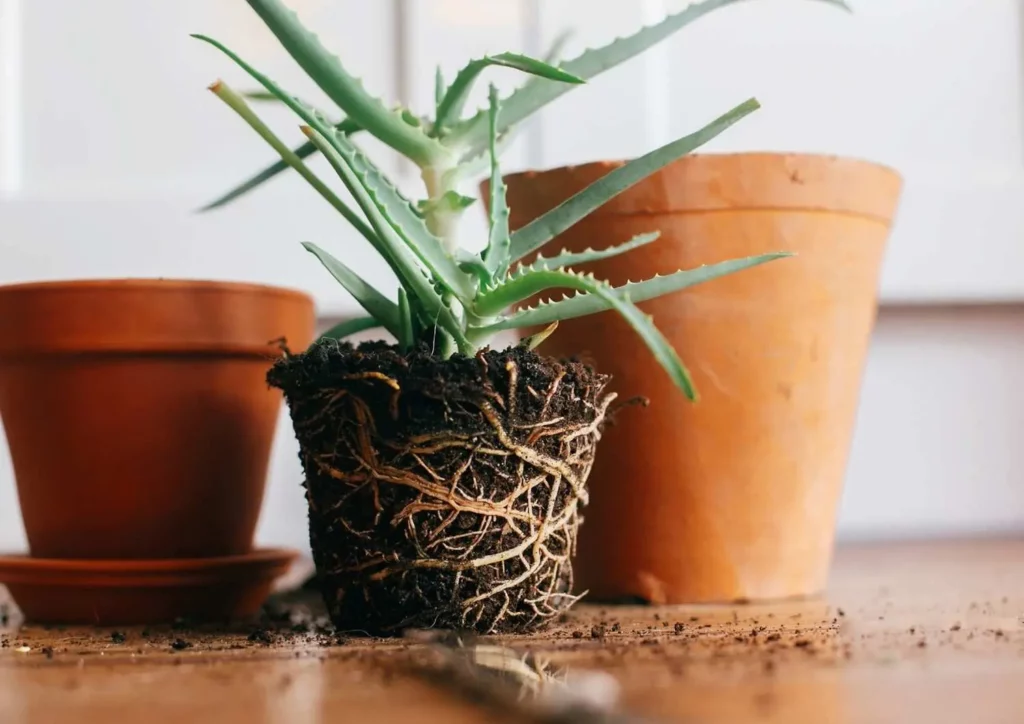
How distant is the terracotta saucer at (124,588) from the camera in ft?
1.91

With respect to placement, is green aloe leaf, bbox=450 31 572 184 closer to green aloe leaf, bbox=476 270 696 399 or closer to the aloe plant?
the aloe plant

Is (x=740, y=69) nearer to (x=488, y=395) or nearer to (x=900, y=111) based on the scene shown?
(x=900, y=111)

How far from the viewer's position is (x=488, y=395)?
0.48 meters

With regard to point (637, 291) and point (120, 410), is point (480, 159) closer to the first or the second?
point (637, 291)

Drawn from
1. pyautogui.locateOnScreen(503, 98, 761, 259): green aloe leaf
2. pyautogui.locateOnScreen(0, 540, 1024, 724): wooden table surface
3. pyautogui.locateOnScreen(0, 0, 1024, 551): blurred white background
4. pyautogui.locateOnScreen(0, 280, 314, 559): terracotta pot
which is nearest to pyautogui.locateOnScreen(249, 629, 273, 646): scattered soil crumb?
pyautogui.locateOnScreen(0, 540, 1024, 724): wooden table surface

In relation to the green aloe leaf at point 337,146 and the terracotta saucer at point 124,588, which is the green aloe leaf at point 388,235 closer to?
the green aloe leaf at point 337,146

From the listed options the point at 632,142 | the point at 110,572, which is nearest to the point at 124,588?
the point at 110,572

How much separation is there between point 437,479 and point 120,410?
255 millimetres

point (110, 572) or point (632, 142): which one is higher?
point (632, 142)

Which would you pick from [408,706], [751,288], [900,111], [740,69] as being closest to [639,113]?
[740,69]

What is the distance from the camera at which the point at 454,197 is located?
1.74 ft

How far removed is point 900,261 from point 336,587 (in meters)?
0.69

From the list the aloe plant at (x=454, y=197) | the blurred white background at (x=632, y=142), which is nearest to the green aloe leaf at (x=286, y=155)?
the aloe plant at (x=454, y=197)

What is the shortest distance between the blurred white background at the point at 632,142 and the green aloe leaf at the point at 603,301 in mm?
468
